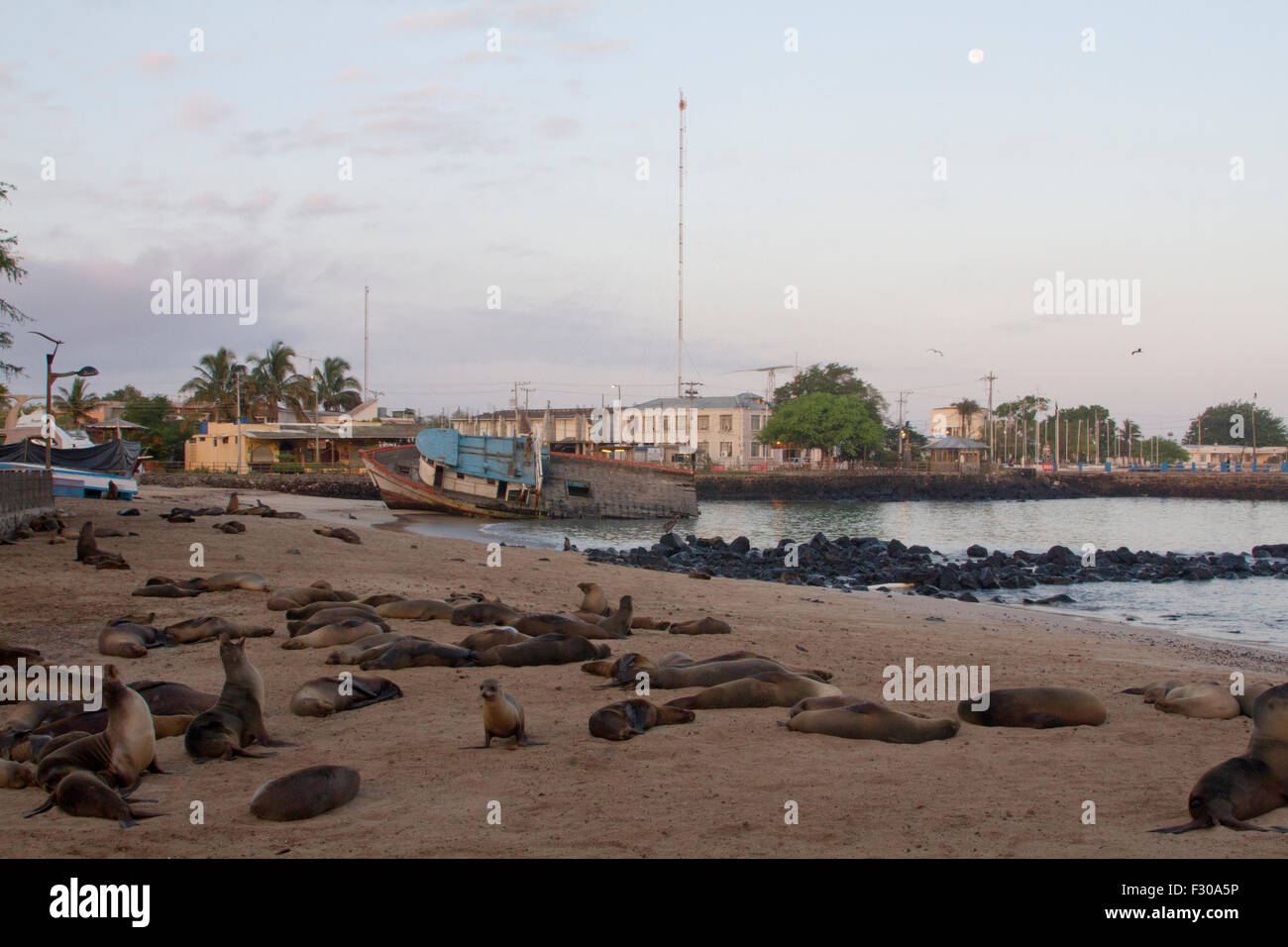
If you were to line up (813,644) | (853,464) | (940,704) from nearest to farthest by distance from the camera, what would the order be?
(940,704), (813,644), (853,464)

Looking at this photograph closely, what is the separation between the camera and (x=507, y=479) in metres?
Answer: 48.3

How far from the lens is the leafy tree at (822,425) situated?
89188 millimetres

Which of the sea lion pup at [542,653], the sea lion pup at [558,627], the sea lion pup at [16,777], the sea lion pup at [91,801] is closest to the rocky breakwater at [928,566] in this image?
the sea lion pup at [558,627]

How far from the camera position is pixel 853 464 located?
314 ft

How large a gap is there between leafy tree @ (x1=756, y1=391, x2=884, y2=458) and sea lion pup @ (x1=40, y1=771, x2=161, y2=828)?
8573cm

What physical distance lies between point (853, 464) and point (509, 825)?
9336cm

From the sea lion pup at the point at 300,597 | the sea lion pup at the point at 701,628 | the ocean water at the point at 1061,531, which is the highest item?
the sea lion pup at the point at 300,597

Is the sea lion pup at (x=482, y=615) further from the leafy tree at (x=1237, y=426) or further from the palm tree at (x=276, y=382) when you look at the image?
the leafy tree at (x=1237, y=426)

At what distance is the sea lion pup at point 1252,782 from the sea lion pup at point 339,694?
5537mm

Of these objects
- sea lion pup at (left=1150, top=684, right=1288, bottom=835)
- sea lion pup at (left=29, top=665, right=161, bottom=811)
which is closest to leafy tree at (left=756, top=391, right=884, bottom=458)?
sea lion pup at (left=1150, top=684, right=1288, bottom=835)
